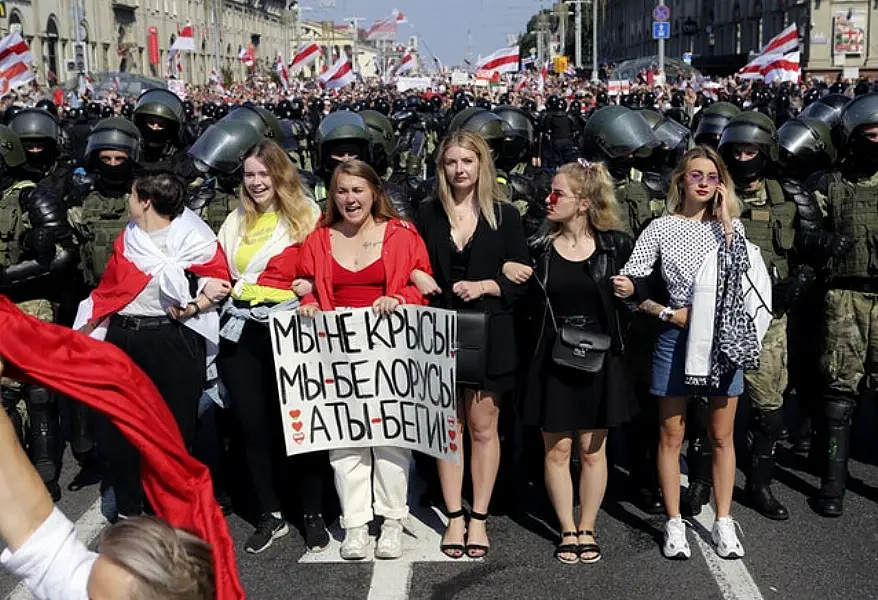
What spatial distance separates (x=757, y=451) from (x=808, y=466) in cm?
84

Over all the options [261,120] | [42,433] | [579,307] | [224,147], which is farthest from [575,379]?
[261,120]

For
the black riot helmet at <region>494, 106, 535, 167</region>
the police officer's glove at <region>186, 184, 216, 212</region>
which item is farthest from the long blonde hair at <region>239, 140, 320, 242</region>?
the black riot helmet at <region>494, 106, 535, 167</region>

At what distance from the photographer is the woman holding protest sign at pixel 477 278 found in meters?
4.81

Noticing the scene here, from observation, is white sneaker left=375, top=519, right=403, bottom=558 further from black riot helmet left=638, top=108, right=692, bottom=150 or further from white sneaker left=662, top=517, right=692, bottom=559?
black riot helmet left=638, top=108, right=692, bottom=150

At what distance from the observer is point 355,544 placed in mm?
4984

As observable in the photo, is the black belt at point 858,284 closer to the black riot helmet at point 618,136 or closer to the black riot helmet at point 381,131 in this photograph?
the black riot helmet at point 618,136

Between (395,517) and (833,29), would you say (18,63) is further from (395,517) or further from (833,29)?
(833,29)

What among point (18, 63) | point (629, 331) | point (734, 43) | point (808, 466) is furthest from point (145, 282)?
point (734, 43)

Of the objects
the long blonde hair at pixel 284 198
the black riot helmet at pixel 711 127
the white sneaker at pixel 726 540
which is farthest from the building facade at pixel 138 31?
the white sneaker at pixel 726 540

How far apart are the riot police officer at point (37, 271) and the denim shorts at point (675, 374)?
3.08m

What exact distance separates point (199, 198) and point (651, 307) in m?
2.76

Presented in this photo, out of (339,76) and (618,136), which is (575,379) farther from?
(339,76)

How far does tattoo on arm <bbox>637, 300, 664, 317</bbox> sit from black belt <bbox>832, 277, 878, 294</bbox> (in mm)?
1238

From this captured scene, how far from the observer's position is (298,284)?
4.87 meters
